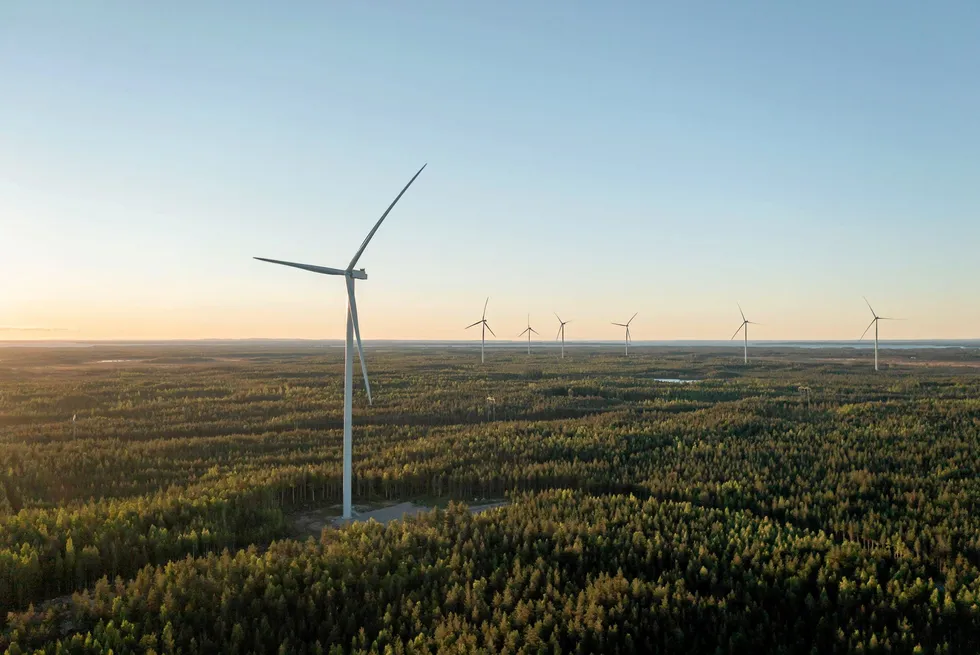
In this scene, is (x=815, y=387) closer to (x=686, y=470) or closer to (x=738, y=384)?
(x=738, y=384)

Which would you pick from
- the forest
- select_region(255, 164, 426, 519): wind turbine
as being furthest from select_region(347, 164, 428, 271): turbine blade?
the forest

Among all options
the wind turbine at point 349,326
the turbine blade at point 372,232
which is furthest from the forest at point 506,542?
the turbine blade at point 372,232

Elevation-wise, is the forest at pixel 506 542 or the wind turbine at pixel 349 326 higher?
the wind turbine at pixel 349 326

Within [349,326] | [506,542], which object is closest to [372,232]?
[349,326]

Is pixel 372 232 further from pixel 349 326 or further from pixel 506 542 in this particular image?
pixel 506 542

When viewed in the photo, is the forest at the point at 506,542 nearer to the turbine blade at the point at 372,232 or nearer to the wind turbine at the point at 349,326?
the wind turbine at the point at 349,326

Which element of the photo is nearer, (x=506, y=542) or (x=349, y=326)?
(x=506, y=542)

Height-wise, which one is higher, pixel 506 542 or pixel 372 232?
pixel 372 232

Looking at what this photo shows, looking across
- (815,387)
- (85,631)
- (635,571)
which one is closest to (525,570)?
(635,571)

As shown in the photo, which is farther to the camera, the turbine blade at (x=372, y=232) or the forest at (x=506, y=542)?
the turbine blade at (x=372, y=232)
